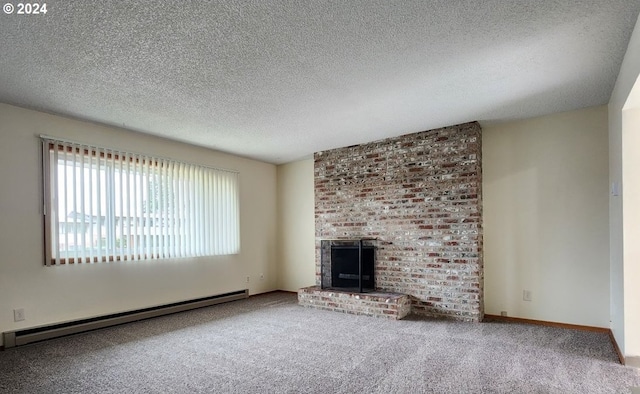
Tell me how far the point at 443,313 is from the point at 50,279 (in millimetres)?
4571

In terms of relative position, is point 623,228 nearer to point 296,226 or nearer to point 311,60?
point 311,60

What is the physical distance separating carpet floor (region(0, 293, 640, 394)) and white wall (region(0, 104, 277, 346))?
14.7 inches

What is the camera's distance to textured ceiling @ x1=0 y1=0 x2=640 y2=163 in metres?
2.10

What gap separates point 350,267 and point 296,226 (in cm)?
164

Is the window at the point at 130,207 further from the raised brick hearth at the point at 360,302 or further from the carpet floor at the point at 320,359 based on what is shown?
the raised brick hearth at the point at 360,302

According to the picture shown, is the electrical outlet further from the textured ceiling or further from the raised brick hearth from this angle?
the raised brick hearth

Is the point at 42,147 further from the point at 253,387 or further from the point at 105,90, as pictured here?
the point at 253,387

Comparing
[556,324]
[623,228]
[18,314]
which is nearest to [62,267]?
[18,314]

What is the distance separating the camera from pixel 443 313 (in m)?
4.47

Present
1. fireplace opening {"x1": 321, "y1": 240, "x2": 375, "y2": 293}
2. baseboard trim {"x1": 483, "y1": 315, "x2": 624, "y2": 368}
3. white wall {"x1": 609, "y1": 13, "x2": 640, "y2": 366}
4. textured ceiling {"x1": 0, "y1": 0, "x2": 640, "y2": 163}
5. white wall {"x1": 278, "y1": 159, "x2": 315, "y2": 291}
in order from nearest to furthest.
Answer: textured ceiling {"x1": 0, "y1": 0, "x2": 640, "y2": 163} < white wall {"x1": 609, "y1": 13, "x2": 640, "y2": 366} < baseboard trim {"x1": 483, "y1": 315, "x2": 624, "y2": 368} < fireplace opening {"x1": 321, "y1": 240, "x2": 375, "y2": 293} < white wall {"x1": 278, "y1": 159, "x2": 315, "y2": 291}

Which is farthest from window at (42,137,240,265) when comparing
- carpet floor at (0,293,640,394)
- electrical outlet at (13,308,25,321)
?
carpet floor at (0,293,640,394)

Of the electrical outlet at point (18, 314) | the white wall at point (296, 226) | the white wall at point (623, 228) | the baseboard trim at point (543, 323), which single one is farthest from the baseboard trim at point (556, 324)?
the electrical outlet at point (18, 314)

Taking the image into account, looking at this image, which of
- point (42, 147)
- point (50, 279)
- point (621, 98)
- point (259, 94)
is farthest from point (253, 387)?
point (621, 98)

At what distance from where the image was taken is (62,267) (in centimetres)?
384
